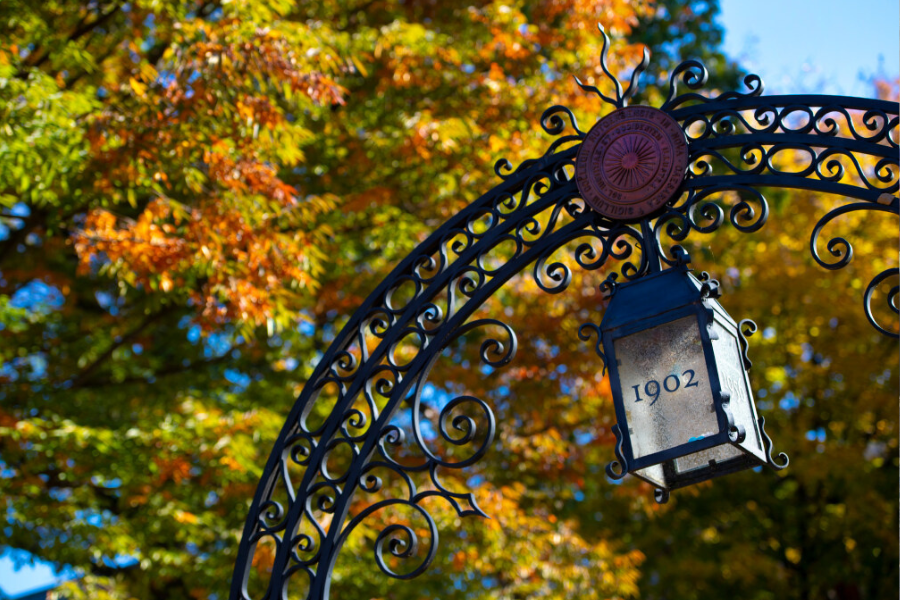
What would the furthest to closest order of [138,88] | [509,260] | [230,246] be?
1. [230,246]
2. [138,88]
3. [509,260]

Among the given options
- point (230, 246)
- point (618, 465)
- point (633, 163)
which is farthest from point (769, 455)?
point (230, 246)

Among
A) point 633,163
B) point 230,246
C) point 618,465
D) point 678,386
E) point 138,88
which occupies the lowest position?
point 618,465

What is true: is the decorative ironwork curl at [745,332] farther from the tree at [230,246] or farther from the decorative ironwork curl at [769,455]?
the tree at [230,246]

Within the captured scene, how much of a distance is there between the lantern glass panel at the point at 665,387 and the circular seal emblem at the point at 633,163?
481 millimetres

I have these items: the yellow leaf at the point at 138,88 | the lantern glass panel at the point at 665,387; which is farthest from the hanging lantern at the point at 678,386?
the yellow leaf at the point at 138,88

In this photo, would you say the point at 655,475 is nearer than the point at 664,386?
No

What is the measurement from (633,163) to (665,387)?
0.83m

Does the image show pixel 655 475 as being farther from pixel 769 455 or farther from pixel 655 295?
pixel 655 295

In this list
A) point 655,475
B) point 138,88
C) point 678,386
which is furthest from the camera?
point 138,88

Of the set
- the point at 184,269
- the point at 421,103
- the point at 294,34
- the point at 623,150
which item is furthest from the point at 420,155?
the point at 623,150

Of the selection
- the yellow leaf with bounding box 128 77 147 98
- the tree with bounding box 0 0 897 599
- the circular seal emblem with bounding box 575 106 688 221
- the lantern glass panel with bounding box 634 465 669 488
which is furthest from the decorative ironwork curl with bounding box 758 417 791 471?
the yellow leaf with bounding box 128 77 147 98

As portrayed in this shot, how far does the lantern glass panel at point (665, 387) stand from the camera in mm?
2621

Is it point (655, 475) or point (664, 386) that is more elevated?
point (664, 386)

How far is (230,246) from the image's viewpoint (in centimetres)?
596
